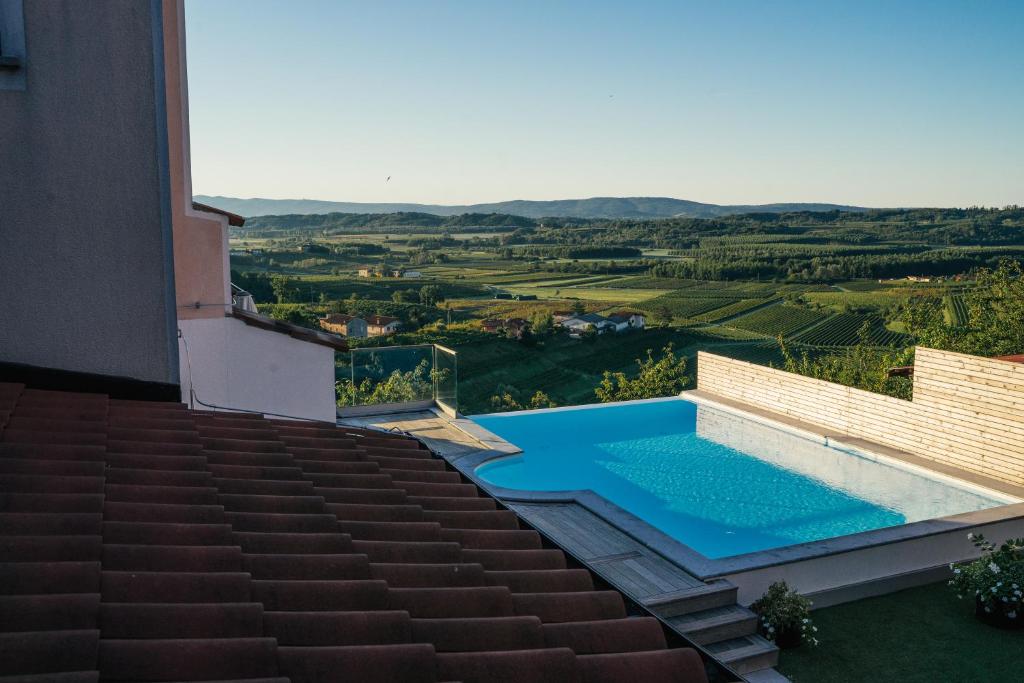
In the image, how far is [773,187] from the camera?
4475cm

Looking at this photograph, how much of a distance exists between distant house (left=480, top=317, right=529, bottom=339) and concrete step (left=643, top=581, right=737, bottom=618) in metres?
30.6

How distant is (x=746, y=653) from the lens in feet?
19.6

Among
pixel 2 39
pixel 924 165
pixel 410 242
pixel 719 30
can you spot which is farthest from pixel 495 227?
pixel 2 39

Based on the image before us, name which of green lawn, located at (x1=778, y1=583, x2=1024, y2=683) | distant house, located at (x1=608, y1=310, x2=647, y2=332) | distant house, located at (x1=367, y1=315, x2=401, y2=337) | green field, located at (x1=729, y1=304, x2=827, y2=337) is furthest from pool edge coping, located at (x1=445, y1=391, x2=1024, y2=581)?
distant house, located at (x1=608, y1=310, x2=647, y2=332)

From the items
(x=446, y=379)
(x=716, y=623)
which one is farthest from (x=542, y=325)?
(x=716, y=623)

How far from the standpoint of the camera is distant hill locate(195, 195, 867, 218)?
51.4 metres

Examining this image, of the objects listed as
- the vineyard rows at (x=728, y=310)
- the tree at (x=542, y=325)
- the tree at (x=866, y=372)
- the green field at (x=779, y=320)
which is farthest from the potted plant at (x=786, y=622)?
the vineyard rows at (x=728, y=310)

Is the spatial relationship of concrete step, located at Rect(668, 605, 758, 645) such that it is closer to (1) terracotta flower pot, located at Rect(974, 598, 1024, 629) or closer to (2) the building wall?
(1) terracotta flower pot, located at Rect(974, 598, 1024, 629)

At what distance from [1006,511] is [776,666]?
3918mm

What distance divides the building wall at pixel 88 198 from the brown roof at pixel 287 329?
3.52 meters

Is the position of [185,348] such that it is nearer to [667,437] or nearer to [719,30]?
[667,437]

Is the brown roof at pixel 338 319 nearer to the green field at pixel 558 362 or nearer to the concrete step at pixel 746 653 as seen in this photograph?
the green field at pixel 558 362

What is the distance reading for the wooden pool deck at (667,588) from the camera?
234 inches

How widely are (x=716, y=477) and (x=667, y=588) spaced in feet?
14.5
